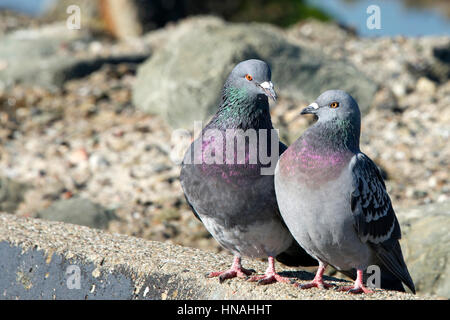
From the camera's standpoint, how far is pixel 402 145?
7867 mm

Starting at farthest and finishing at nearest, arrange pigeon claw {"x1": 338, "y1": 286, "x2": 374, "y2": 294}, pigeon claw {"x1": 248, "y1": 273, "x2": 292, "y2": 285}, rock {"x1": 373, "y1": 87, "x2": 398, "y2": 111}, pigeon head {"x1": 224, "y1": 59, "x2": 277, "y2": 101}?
rock {"x1": 373, "y1": 87, "x2": 398, "y2": 111} → pigeon claw {"x1": 248, "y1": 273, "x2": 292, "y2": 285} → pigeon claw {"x1": 338, "y1": 286, "x2": 374, "y2": 294} → pigeon head {"x1": 224, "y1": 59, "x2": 277, "y2": 101}

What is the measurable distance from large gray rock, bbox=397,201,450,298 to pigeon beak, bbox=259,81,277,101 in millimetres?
2163

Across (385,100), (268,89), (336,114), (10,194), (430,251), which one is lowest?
(430,251)

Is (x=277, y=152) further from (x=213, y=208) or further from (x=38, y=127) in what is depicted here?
(x=38, y=127)

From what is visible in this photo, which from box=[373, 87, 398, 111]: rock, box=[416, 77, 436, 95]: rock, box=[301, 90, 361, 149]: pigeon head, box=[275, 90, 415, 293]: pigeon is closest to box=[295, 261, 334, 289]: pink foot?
box=[275, 90, 415, 293]: pigeon

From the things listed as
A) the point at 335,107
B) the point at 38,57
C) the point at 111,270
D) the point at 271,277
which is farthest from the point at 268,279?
the point at 38,57

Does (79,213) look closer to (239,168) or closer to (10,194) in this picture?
(10,194)

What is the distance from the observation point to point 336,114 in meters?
3.30

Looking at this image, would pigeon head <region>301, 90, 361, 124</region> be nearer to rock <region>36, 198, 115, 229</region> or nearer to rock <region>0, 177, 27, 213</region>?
rock <region>36, 198, 115, 229</region>

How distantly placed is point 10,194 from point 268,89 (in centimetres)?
425

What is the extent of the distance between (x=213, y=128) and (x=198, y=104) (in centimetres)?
449

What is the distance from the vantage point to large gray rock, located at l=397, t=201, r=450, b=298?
480 centimetres
